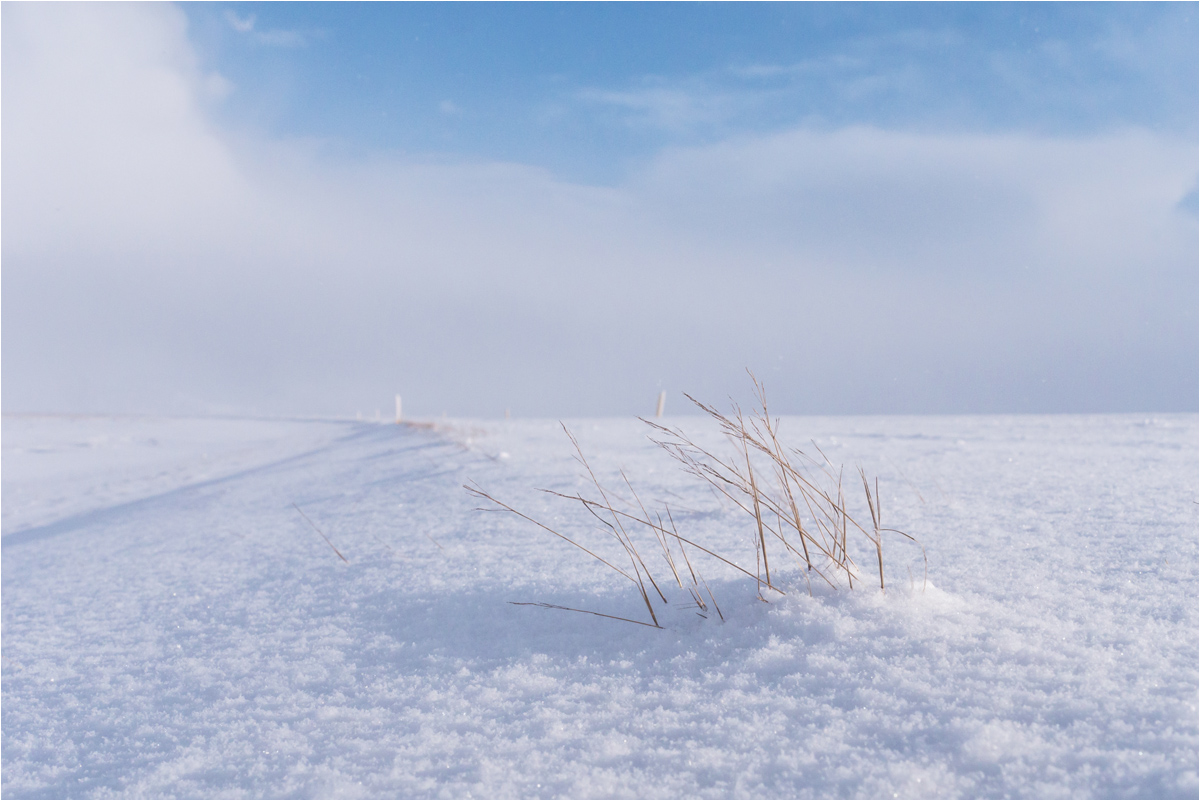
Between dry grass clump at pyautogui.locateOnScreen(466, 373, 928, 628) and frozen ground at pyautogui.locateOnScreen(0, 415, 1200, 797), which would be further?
dry grass clump at pyautogui.locateOnScreen(466, 373, 928, 628)

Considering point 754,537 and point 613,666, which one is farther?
point 754,537

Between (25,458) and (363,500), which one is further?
(25,458)

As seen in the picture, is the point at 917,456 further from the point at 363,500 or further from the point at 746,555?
the point at 363,500

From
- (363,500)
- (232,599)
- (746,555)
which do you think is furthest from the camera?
(363,500)

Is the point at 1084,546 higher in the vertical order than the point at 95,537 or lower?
higher

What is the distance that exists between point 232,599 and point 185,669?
0.41 metres

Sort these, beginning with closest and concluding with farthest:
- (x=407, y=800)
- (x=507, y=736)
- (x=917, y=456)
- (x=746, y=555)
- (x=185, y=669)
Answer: (x=407, y=800) → (x=507, y=736) → (x=185, y=669) → (x=746, y=555) → (x=917, y=456)

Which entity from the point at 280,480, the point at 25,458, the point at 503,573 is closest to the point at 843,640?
the point at 503,573

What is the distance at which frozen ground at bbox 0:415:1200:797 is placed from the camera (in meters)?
0.83

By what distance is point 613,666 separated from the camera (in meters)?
1.11

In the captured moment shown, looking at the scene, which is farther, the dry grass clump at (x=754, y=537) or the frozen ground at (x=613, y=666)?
the dry grass clump at (x=754, y=537)

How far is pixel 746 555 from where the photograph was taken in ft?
5.28

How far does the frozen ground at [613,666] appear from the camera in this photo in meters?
0.83

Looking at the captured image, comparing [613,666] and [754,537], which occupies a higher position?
[754,537]
